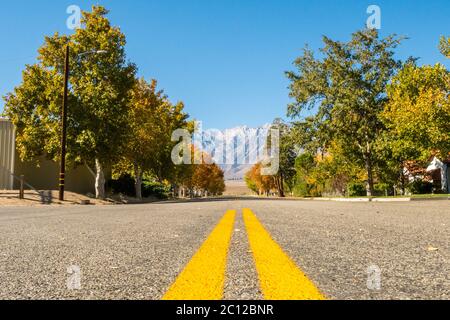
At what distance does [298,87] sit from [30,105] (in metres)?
21.7

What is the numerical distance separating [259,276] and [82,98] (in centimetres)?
2523

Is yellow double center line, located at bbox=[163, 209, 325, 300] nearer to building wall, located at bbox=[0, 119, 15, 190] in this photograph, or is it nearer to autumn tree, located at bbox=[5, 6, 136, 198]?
autumn tree, located at bbox=[5, 6, 136, 198]

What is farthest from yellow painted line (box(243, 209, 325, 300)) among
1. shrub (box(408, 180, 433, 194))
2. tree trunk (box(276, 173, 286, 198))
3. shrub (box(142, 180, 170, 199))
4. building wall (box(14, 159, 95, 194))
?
tree trunk (box(276, 173, 286, 198))

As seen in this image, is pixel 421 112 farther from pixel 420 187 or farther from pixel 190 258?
pixel 190 258

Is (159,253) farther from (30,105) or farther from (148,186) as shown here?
(148,186)

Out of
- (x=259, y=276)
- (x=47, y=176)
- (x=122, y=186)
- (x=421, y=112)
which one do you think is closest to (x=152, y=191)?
(x=122, y=186)

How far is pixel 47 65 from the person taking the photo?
27.0 meters

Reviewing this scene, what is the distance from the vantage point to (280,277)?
2.57m

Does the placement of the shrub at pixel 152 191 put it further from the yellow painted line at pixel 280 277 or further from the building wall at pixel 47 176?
the yellow painted line at pixel 280 277

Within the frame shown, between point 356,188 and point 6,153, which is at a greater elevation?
point 6,153

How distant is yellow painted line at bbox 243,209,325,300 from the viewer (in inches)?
83.6

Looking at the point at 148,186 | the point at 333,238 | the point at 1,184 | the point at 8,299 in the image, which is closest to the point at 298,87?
the point at 148,186

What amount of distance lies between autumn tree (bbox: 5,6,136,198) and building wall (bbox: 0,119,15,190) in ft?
6.35

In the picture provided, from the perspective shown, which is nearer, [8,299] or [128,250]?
[8,299]
